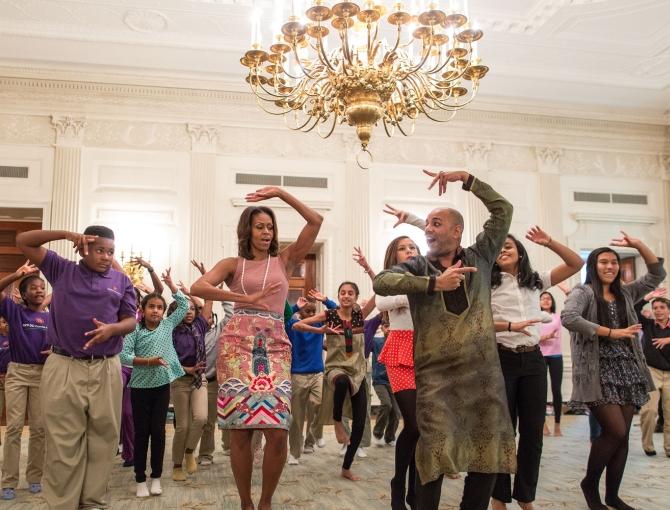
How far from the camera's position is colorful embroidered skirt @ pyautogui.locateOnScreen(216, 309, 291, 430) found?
2.96m

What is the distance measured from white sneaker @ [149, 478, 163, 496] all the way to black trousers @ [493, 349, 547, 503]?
2083 mm

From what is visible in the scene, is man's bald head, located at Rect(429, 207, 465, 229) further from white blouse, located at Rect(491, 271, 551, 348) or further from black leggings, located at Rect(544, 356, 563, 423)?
black leggings, located at Rect(544, 356, 563, 423)

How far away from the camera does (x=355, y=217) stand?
930 cm

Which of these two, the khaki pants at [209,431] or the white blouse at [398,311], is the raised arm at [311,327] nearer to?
the khaki pants at [209,431]

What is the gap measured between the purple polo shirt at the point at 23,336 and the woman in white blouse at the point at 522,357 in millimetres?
2925

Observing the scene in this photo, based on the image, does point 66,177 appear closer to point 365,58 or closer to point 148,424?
point 365,58

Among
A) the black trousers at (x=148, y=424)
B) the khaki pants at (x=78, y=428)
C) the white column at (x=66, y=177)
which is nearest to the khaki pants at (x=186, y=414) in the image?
the black trousers at (x=148, y=424)

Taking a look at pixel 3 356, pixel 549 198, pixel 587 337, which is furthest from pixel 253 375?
pixel 549 198

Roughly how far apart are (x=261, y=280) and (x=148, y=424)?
1.55 m

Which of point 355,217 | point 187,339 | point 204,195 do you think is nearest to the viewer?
point 187,339

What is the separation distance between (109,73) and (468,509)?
8227 millimetres

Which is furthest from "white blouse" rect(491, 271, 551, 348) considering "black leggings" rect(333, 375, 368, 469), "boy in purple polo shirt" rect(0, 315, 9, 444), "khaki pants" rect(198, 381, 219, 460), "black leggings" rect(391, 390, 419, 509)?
"boy in purple polo shirt" rect(0, 315, 9, 444)

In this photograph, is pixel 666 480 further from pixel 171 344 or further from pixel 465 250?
pixel 171 344

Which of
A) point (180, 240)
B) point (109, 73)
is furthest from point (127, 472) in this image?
point (109, 73)
